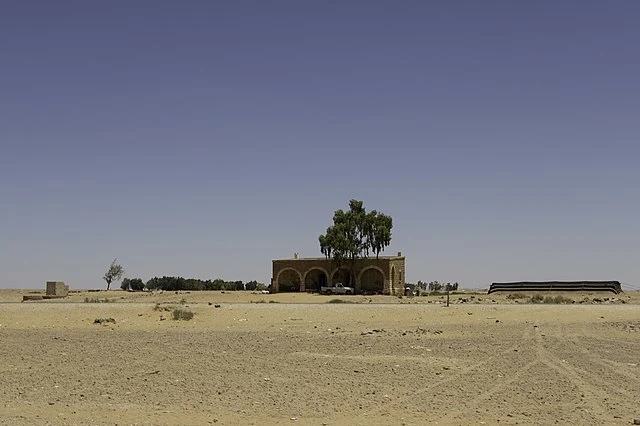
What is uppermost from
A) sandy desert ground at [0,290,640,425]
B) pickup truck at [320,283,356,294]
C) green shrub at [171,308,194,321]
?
pickup truck at [320,283,356,294]

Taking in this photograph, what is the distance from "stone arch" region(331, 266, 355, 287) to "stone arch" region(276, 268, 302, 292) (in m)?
3.62

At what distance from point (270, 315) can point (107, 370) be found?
19.2 m

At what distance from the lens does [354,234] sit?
7575 centimetres

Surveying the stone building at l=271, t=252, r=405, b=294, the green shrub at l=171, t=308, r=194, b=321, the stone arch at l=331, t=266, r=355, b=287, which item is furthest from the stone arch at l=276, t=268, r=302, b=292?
the green shrub at l=171, t=308, r=194, b=321

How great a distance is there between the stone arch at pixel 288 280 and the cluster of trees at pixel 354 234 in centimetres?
422

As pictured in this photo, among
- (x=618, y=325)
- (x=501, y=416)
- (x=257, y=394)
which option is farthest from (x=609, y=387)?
(x=618, y=325)

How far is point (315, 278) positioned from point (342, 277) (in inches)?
118

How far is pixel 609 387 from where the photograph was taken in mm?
15125

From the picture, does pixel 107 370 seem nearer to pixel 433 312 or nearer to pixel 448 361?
pixel 448 361

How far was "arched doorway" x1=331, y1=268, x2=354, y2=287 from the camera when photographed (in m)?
76.4

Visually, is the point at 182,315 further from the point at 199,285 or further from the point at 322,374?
the point at 199,285

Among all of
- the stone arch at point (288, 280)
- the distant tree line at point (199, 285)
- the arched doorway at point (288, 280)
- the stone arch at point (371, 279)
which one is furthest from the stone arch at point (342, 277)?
the distant tree line at point (199, 285)

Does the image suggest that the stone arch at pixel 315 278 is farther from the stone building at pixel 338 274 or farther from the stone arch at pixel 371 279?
the stone arch at pixel 371 279

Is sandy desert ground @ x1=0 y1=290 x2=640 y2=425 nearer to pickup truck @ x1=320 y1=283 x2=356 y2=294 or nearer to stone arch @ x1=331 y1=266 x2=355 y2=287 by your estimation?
pickup truck @ x1=320 y1=283 x2=356 y2=294
